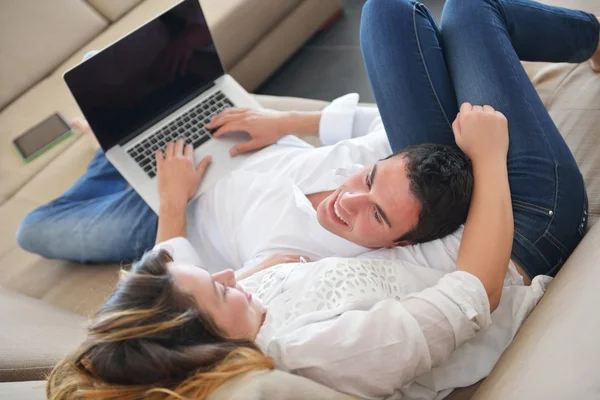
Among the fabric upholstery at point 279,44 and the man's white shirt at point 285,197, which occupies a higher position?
the fabric upholstery at point 279,44

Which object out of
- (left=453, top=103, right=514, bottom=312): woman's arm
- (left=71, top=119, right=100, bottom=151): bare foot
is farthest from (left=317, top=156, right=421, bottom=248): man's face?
(left=71, top=119, right=100, bottom=151): bare foot

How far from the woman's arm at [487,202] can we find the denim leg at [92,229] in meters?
0.81

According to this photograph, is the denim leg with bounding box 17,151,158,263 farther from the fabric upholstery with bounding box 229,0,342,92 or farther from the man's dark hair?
the fabric upholstery with bounding box 229,0,342,92

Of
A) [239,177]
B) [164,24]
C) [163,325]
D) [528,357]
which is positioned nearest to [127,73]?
[164,24]

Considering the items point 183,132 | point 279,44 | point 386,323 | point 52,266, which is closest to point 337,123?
point 183,132

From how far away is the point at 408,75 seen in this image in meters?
1.25

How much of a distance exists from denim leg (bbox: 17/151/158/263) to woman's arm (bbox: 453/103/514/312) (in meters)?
0.81

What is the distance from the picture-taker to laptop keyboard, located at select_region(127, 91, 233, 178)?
153cm

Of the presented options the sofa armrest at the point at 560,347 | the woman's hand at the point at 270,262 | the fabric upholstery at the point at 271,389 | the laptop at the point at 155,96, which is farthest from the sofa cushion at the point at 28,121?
the sofa armrest at the point at 560,347

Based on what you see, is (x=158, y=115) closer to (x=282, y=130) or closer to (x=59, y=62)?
(x=282, y=130)

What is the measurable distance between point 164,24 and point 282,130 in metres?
0.40

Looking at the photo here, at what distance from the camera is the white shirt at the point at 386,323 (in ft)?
2.93

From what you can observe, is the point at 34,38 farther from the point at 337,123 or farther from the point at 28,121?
the point at 337,123

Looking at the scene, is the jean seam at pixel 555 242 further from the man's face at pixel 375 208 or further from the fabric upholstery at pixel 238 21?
the fabric upholstery at pixel 238 21
